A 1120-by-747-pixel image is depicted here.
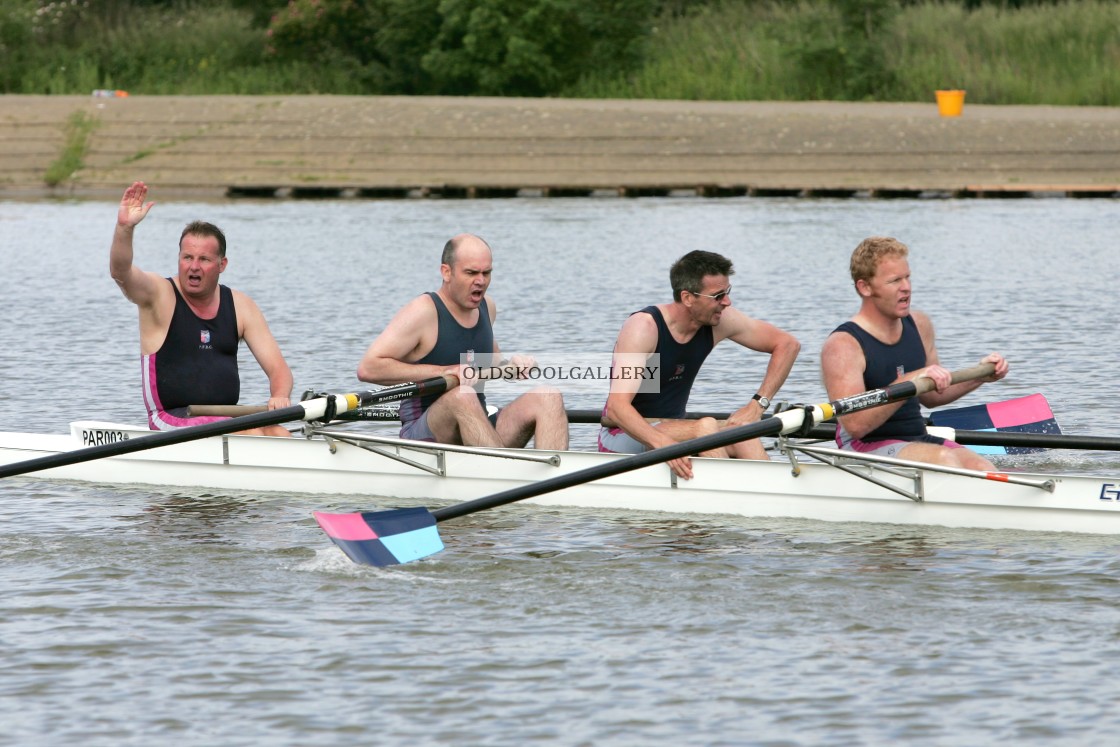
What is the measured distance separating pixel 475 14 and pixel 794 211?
44.7 feet

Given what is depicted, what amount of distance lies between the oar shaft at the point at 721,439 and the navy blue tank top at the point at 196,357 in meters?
2.02

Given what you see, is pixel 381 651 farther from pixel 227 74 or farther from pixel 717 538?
pixel 227 74

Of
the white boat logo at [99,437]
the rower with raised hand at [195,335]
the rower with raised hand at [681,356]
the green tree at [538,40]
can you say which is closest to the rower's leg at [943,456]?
the rower with raised hand at [681,356]

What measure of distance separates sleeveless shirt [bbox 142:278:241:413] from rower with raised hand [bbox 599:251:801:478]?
7.12 feet

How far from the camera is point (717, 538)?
827 centimetres

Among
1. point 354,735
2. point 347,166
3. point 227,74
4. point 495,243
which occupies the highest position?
point 227,74

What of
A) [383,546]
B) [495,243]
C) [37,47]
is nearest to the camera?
[383,546]

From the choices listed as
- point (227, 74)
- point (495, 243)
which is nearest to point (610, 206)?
point (495, 243)

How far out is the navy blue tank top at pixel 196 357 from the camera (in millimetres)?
9203

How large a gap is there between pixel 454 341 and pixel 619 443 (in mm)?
1012

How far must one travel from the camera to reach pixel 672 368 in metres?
8.62

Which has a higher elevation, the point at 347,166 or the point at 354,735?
the point at 347,166

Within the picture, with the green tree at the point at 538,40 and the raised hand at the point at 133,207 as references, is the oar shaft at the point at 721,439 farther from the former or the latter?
the green tree at the point at 538,40

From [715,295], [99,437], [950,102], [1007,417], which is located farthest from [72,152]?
[715,295]
